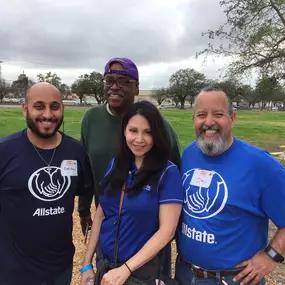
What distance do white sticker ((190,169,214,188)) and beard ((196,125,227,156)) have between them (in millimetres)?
153

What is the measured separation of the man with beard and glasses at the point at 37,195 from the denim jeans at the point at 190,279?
0.95 metres

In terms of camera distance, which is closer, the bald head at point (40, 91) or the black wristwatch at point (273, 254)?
the black wristwatch at point (273, 254)

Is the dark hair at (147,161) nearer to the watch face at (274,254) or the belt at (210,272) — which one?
the belt at (210,272)

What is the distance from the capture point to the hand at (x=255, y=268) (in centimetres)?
232

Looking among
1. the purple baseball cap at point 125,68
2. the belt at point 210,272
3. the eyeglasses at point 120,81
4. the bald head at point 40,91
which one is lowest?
the belt at point 210,272

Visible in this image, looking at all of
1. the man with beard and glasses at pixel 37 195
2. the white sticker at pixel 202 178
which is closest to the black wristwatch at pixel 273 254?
the white sticker at pixel 202 178

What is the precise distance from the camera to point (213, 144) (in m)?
2.45

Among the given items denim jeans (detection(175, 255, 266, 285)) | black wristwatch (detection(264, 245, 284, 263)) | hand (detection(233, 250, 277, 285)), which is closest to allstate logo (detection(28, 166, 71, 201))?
denim jeans (detection(175, 255, 266, 285))

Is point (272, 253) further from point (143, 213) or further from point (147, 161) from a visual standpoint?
point (147, 161)

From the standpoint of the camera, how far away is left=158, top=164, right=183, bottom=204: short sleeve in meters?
2.28

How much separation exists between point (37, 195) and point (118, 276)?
2.92 feet

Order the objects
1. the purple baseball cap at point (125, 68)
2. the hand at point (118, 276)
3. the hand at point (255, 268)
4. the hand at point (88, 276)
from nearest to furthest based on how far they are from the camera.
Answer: the hand at point (118, 276) → the hand at point (255, 268) → the hand at point (88, 276) → the purple baseball cap at point (125, 68)

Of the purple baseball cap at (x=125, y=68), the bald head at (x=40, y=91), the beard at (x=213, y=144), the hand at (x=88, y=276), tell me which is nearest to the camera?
the beard at (x=213, y=144)

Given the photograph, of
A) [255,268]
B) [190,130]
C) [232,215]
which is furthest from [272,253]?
[190,130]
